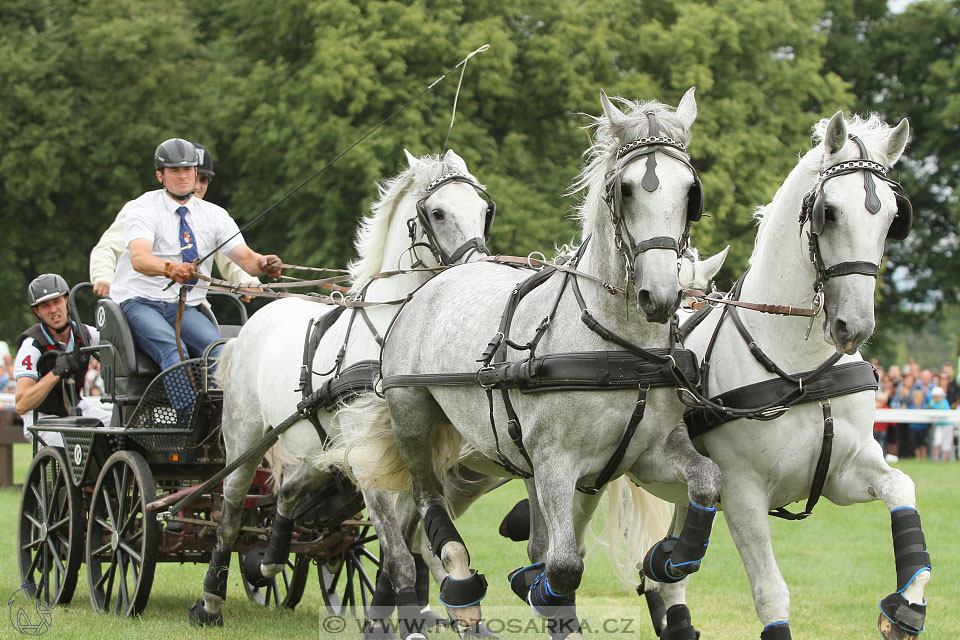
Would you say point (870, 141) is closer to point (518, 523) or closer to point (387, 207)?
point (518, 523)

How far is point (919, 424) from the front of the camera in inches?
861

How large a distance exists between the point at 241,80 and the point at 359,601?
51.4 ft

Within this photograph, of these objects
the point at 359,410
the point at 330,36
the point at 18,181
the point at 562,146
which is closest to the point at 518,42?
the point at 562,146

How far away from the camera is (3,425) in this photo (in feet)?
53.7

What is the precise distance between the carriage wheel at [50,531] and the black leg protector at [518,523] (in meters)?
3.00

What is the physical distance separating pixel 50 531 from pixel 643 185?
5421 mm

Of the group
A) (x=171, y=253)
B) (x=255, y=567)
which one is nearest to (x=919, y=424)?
(x=255, y=567)

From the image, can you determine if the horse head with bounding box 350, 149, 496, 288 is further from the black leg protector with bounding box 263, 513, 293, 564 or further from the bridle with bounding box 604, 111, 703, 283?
the bridle with bounding box 604, 111, 703, 283

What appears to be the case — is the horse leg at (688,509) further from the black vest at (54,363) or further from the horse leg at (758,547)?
the black vest at (54,363)

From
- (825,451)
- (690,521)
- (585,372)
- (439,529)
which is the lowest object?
(439,529)

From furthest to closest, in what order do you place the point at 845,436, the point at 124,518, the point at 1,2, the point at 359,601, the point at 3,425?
1. the point at 1,2
2. the point at 3,425
3. the point at 359,601
4. the point at 124,518
5. the point at 845,436

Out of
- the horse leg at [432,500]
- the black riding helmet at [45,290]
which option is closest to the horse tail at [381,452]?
the horse leg at [432,500]

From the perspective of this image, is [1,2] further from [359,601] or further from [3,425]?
[359,601]

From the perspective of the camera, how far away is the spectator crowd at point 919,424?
21531mm
